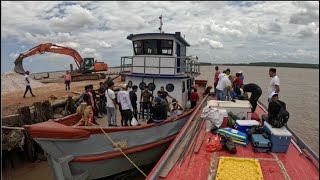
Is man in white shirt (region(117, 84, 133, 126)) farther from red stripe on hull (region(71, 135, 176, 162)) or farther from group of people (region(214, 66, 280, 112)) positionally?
group of people (region(214, 66, 280, 112))

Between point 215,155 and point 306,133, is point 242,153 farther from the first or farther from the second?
point 306,133

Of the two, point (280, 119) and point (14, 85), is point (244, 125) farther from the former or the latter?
point (14, 85)

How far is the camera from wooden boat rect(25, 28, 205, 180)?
675 centimetres

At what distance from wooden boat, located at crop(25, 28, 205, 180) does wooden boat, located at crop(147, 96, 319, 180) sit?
169cm

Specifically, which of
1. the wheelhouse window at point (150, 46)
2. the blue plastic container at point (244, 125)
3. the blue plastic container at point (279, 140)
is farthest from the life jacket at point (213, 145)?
the wheelhouse window at point (150, 46)

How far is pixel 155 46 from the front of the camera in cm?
1116

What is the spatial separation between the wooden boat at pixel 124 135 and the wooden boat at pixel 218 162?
1.69 meters

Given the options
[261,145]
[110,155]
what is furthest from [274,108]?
[110,155]

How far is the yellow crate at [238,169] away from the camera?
511cm

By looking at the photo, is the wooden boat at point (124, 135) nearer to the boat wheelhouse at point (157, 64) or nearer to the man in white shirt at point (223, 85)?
the boat wheelhouse at point (157, 64)

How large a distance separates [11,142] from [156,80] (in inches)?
250

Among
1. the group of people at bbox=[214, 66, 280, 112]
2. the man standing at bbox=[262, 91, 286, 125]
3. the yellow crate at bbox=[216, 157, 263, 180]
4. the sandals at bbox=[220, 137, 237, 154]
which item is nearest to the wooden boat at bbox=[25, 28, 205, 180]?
the group of people at bbox=[214, 66, 280, 112]

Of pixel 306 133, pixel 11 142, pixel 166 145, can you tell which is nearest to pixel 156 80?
pixel 166 145

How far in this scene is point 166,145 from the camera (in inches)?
381
